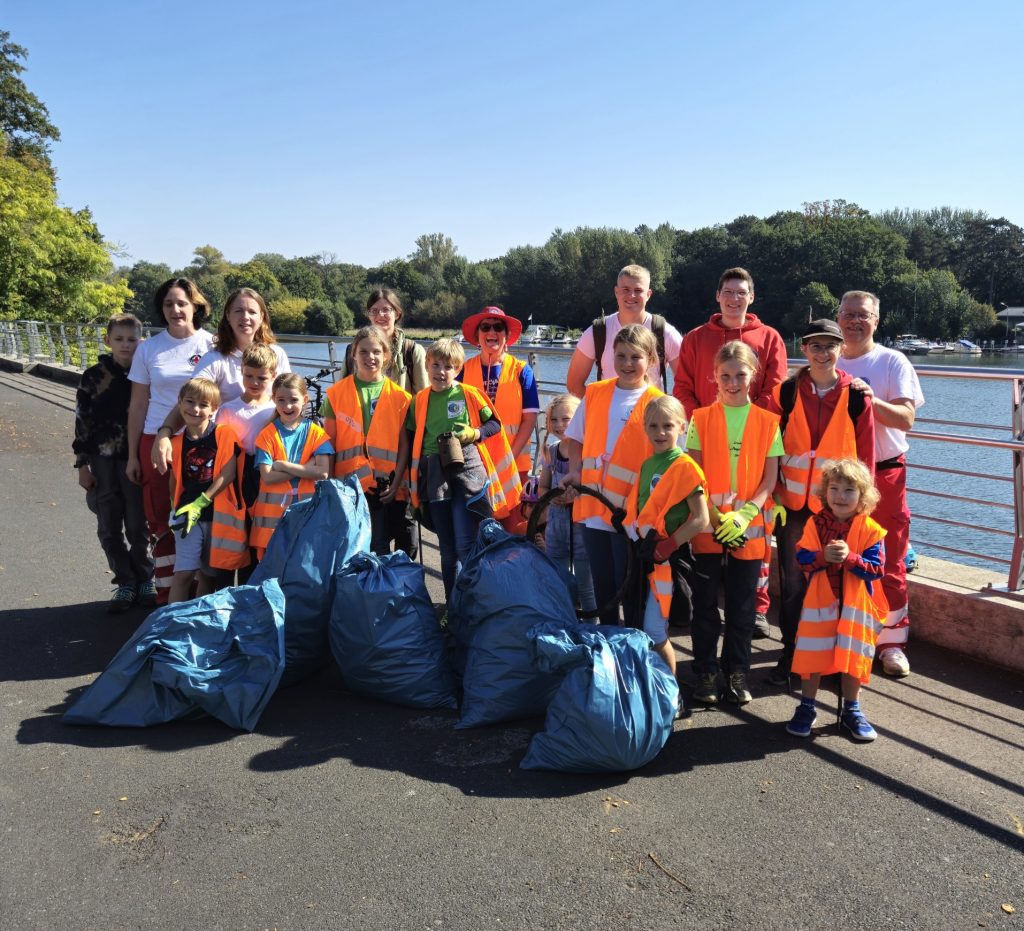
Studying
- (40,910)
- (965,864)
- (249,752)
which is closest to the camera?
(40,910)

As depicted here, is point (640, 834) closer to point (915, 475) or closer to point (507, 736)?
point (507, 736)

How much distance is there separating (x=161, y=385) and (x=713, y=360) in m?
2.93

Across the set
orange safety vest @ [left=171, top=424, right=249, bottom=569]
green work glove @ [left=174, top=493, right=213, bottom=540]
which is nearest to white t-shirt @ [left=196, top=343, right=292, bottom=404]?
orange safety vest @ [left=171, top=424, right=249, bottom=569]

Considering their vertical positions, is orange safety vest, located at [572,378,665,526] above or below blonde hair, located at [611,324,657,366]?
below

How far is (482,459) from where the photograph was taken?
175 inches

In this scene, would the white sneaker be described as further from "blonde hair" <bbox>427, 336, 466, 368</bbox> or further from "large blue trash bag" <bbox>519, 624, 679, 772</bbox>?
"blonde hair" <bbox>427, 336, 466, 368</bbox>

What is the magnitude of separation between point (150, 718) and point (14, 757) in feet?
1.60

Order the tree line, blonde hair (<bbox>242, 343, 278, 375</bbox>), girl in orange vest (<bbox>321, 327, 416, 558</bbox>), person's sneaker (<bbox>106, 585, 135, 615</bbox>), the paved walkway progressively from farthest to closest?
the tree line
person's sneaker (<bbox>106, 585, 135, 615</bbox>)
girl in orange vest (<bbox>321, 327, 416, 558</bbox>)
blonde hair (<bbox>242, 343, 278, 375</bbox>)
the paved walkway

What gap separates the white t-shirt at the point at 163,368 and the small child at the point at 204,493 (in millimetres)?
164

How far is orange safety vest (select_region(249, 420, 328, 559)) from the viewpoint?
174 inches

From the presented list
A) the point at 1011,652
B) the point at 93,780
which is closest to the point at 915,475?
the point at 1011,652

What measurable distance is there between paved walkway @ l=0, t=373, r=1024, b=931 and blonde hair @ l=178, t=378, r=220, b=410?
1469 mm

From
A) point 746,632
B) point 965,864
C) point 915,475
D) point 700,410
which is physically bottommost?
point 915,475

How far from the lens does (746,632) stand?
3.83 meters
